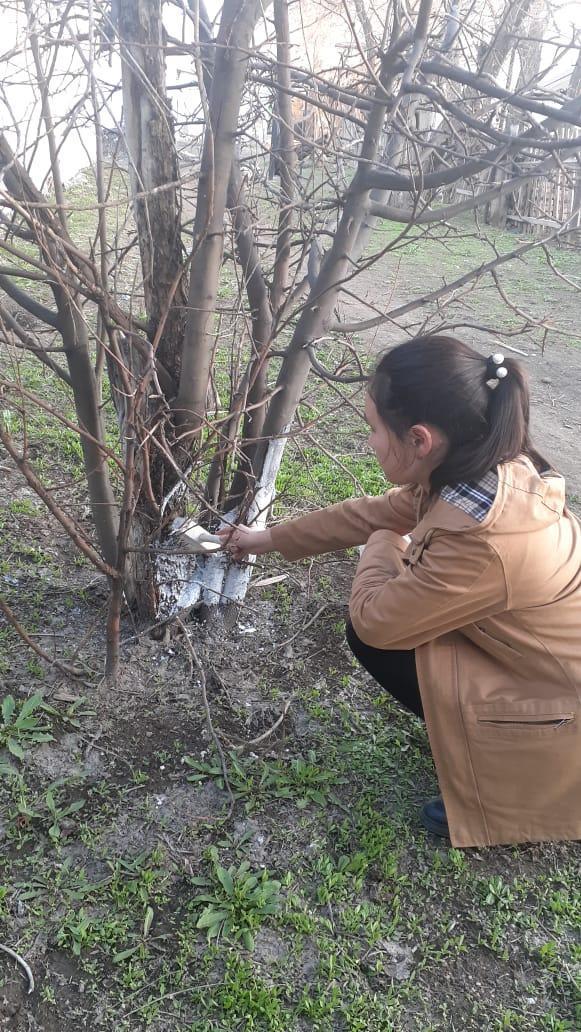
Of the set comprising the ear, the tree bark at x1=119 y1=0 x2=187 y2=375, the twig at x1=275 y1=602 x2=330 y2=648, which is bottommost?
the twig at x1=275 y1=602 x2=330 y2=648

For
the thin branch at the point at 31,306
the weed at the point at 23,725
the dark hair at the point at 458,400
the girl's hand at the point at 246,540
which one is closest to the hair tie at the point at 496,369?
the dark hair at the point at 458,400

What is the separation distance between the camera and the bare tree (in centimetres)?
178

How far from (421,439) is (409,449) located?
2.0 inches

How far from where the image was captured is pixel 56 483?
11.4 ft

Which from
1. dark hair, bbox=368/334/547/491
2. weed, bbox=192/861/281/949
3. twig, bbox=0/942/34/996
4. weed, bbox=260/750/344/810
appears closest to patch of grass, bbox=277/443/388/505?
weed, bbox=260/750/344/810

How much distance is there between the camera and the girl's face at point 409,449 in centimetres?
176

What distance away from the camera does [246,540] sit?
7.69 ft

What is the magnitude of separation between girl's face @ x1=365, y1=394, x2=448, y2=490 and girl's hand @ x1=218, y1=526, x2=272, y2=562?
0.57 meters

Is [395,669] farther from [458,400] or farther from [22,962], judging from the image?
[22,962]

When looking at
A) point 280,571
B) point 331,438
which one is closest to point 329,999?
point 280,571

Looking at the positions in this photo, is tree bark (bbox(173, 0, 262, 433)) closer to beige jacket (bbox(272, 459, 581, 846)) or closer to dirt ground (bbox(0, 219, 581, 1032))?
beige jacket (bbox(272, 459, 581, 846))

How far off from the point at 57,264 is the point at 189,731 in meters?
1.33

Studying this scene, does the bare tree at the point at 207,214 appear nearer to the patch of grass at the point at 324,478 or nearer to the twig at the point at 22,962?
the twig at the point at 22,962

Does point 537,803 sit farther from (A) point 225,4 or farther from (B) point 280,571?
(A) point 225,4
